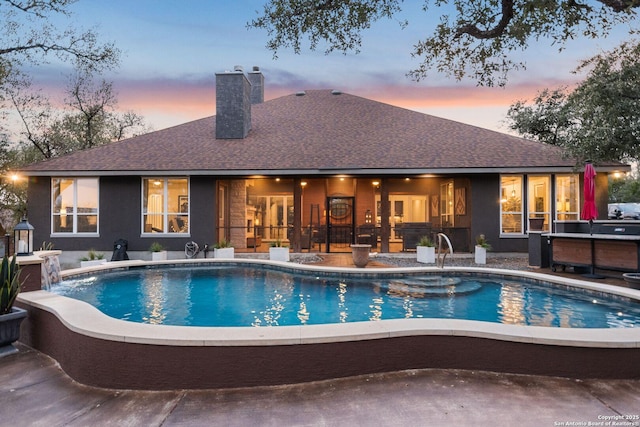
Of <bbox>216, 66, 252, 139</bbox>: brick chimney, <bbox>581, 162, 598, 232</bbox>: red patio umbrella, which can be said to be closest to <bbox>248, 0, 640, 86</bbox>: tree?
<bbox>581, 162, 598, 232</bbox>: red patio umbrella

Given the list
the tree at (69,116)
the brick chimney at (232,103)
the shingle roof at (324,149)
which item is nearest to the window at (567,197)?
the shingle roof at (324,149)

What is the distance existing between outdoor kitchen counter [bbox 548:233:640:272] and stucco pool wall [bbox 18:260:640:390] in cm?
562

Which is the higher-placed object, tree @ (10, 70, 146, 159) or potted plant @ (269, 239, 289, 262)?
tree @ (10, 70, 146, 159)

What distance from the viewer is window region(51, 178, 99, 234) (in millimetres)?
13914

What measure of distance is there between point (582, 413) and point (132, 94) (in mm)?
29789

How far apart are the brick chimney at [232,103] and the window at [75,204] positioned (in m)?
5.23

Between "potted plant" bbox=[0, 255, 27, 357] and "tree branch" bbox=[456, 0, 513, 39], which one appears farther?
"tree branch" bbox=[456, 0, 513, 39]

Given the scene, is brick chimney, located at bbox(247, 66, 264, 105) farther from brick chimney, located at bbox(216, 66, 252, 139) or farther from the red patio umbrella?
the red patio umbrella

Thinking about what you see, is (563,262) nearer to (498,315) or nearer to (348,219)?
(498,315)

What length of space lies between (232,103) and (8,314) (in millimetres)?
12921

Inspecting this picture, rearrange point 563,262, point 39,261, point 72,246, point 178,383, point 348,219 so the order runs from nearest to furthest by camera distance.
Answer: point 178,383
point 39,261
point 563,262
point 72,246
point 348,219

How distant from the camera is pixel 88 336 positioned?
3412mm

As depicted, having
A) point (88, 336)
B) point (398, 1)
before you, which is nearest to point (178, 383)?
point (88, 336)

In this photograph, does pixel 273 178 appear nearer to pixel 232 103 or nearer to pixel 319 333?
pixel 232 103
